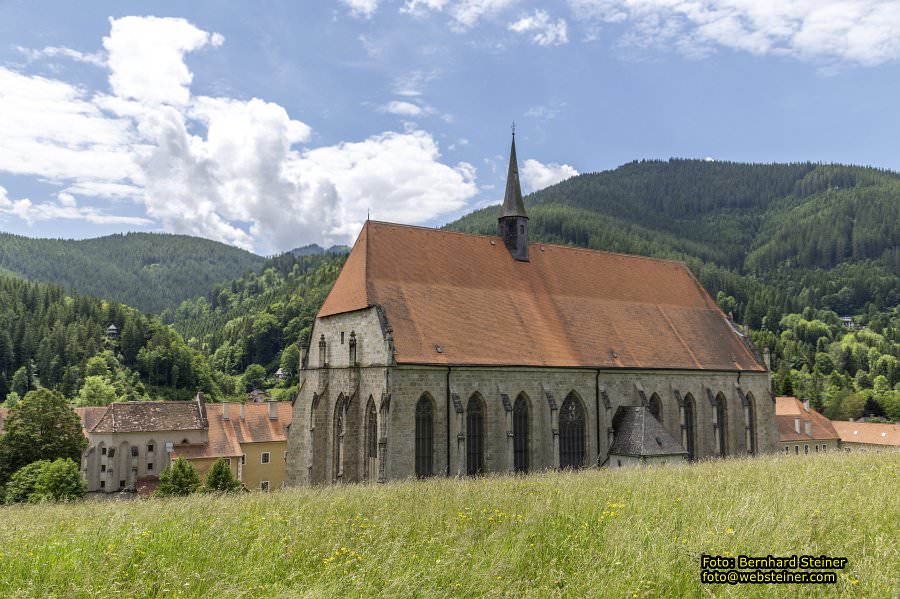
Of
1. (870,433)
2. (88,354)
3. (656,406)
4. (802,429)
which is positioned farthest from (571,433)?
(88,354)

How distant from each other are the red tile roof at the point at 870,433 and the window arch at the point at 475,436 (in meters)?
61.8

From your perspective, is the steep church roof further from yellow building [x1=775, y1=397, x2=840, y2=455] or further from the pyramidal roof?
yellow building [x1=775, y1=397, x2=840, y2=455]

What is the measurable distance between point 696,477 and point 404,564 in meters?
6.98

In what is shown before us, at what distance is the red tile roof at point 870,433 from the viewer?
70.3 metres

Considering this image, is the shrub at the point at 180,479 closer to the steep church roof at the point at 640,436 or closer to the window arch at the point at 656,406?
the steep church roof at the point at 640,436

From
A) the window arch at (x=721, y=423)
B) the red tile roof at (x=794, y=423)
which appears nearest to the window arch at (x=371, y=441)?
the window arch at (x=721, y=423)

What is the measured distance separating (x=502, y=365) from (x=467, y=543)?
2109cm

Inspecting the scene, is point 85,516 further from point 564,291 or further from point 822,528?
point 564,291

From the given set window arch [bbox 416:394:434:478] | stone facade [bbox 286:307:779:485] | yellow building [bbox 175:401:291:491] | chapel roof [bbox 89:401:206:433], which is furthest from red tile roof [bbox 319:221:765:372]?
chapel roof [bbox 89:401:206:433]

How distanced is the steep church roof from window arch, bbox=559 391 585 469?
1658 millimetres

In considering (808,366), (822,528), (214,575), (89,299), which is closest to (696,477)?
(822,528)

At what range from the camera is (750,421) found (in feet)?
123

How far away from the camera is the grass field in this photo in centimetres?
624

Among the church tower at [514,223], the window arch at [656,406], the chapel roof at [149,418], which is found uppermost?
the church tower at [514,223]
